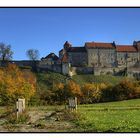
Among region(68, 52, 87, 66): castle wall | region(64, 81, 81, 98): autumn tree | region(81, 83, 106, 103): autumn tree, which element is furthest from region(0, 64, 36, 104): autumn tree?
region(68, 52, 87, 66): castle wall

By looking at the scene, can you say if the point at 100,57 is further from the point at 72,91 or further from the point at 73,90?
the point at 72,91

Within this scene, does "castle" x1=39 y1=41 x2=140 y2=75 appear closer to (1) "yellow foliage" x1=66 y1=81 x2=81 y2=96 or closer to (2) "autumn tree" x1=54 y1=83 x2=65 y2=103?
(1) "yellow foliage" x1=66 y1=81 x2=81 y2=96

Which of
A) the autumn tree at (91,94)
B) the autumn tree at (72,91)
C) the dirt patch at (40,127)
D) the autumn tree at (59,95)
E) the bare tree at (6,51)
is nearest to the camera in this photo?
the dirt patch at (40,127)

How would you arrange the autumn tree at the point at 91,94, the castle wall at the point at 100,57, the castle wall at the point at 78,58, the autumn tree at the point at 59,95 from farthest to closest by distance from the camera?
the castle wall at the point at 78,58
the castle wall at the point at 100,57
the autumn tree at the point at 91,94
the autumn tree at the point at 59,95

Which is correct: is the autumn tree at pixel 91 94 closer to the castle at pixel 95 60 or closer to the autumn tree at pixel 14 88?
the autumn tree at pixel 14 88

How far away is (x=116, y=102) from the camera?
29531mm

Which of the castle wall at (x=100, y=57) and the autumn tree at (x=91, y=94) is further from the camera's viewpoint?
the castle wall at (x=100, y=57)

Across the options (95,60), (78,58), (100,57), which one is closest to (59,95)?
(100,57)

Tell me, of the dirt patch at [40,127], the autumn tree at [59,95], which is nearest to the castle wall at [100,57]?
the autumn tree at [59,95]

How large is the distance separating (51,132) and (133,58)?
97.2ft
